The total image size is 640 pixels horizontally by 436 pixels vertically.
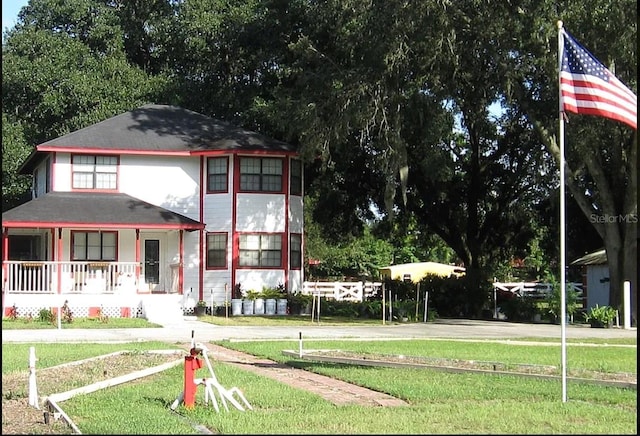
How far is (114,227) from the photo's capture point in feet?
107

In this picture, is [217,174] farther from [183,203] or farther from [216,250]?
[216,250]

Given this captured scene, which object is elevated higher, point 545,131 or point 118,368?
point 545,131

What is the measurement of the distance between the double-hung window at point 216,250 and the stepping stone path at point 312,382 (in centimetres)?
1622

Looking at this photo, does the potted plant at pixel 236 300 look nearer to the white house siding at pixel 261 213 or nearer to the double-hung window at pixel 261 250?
the double-hung window at pixel 261 250

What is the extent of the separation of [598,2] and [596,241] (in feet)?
67.0

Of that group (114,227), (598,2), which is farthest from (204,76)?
(598,2)

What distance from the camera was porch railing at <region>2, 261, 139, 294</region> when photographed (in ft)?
104

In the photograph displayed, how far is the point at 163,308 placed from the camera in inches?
1235

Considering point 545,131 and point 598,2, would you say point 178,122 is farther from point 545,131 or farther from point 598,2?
point 598,2

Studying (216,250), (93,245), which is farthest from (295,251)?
(93,245)

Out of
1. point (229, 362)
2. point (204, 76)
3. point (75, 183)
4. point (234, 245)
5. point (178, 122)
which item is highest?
point (204, 76)

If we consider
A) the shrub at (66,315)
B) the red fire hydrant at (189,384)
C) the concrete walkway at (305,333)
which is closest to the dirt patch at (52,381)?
the red fire hydrant at (189,384)

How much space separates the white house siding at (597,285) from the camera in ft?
132

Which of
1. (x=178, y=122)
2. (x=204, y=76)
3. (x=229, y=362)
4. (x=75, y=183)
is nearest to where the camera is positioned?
(x=229, y=362)
